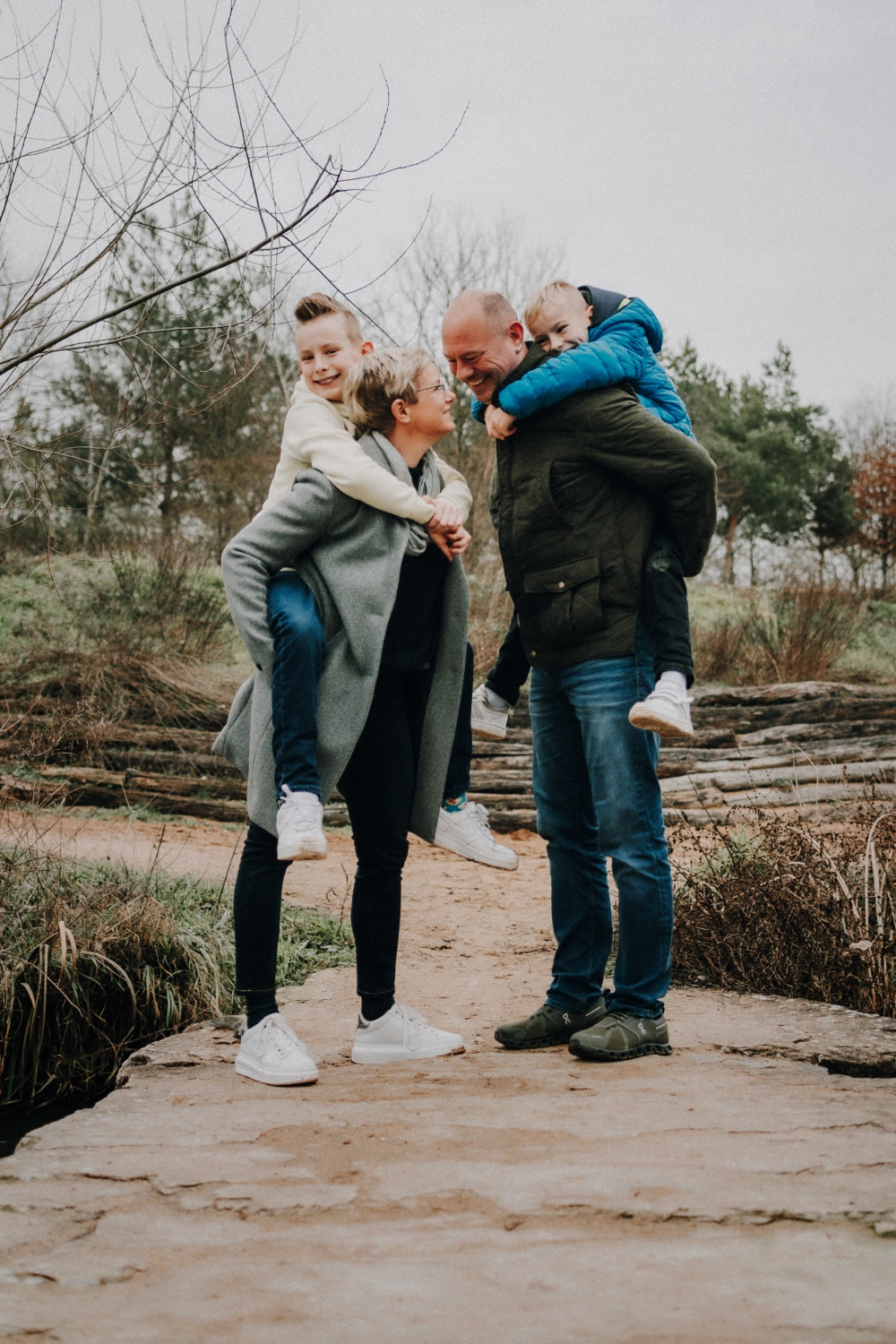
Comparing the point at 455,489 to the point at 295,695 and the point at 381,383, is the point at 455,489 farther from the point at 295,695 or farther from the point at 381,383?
the point at 295,695

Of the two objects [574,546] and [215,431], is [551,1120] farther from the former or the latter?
[215,431]

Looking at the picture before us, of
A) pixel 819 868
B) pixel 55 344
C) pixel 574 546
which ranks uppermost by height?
pixel 55 344

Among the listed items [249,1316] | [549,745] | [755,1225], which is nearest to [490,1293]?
[249,1316]

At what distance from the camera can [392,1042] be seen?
9.09ft

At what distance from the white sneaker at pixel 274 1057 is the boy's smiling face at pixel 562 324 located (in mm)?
1865

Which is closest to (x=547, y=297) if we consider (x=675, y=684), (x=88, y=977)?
(x=675, y=684)

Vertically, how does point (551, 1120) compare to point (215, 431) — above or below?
below

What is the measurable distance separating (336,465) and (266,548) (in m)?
0.26

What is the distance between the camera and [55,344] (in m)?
3.50

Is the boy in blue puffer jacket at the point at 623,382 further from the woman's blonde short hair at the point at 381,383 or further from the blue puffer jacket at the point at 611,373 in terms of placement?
the woman's blonde short hair at the point at 381,383

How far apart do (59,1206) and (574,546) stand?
5.97 feet

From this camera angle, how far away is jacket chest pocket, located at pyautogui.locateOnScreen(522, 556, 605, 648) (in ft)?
8.86

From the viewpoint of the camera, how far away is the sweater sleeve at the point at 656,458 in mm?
2656

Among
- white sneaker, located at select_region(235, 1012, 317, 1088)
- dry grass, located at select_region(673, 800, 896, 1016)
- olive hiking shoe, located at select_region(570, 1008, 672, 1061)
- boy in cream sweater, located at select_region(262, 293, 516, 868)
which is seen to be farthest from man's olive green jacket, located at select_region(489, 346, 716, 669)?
dry grass, located at select_region(673, 800, 896, 1016)
